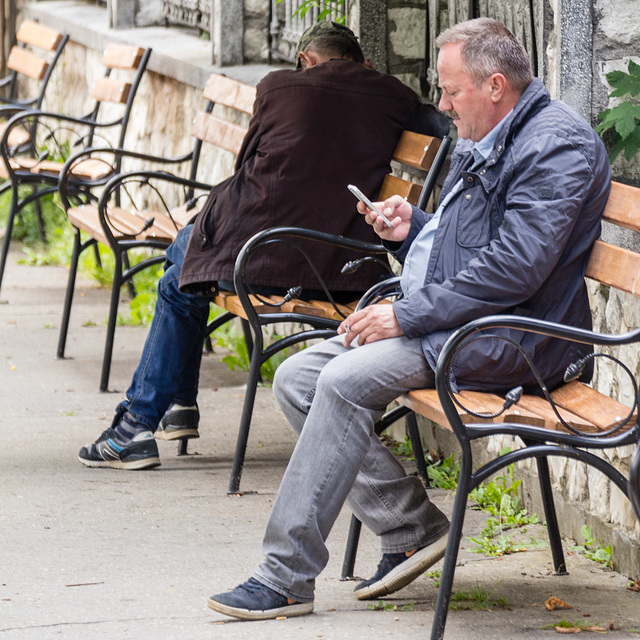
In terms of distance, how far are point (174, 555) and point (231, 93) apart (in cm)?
257

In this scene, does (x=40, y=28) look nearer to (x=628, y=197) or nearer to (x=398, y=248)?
(x=398, y=248)

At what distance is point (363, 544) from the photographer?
11.7 feet

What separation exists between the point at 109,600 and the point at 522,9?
2.44 metres

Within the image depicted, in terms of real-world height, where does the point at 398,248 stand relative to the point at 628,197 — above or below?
below

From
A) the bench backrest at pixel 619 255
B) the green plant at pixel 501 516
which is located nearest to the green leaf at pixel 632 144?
the bench backrest at pixel 619 255

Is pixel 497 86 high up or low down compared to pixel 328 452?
up

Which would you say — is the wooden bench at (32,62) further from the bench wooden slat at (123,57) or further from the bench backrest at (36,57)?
the bench wooden slat at (123,57)

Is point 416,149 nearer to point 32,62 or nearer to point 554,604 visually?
point 554,604

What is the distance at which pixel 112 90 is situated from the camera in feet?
22.9

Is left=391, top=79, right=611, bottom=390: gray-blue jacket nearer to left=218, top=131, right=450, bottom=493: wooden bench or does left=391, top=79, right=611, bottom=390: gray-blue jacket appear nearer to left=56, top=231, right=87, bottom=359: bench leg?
left=218, top=131, right=450, bottom=493: wooden bench

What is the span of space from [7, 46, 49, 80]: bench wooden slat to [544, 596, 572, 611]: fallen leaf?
20.9 feet

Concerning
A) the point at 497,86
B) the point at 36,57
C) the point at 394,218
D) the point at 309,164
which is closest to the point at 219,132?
the point at 309,164

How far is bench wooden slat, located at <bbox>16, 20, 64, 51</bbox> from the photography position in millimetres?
8477

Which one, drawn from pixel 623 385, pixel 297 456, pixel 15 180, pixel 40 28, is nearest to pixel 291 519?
pixel 297 456
